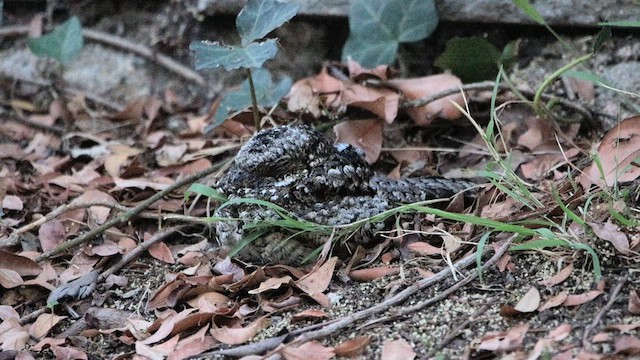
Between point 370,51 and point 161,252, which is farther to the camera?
point 370,51

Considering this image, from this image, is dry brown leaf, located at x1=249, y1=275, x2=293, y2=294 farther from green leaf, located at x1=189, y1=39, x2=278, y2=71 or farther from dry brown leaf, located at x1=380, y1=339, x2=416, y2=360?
green leaf, located at x1=189, y1=39, x2=278, y2=71

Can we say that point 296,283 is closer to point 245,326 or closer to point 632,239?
point 245,326

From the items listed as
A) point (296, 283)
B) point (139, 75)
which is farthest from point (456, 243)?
point (139, 75)

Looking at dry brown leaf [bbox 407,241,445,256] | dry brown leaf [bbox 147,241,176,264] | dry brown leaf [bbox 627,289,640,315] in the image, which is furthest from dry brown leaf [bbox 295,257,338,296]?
dry brown leaf [bbox 627,289,640,315]

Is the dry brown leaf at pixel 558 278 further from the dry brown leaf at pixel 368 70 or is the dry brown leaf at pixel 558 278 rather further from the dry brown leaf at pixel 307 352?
the dry brown leaf at pixel 368 70

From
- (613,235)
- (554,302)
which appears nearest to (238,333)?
(554,302)

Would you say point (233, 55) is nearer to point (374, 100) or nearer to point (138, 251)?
point (374, 100)

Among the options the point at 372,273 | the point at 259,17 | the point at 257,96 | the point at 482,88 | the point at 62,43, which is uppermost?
the point at 259,17
